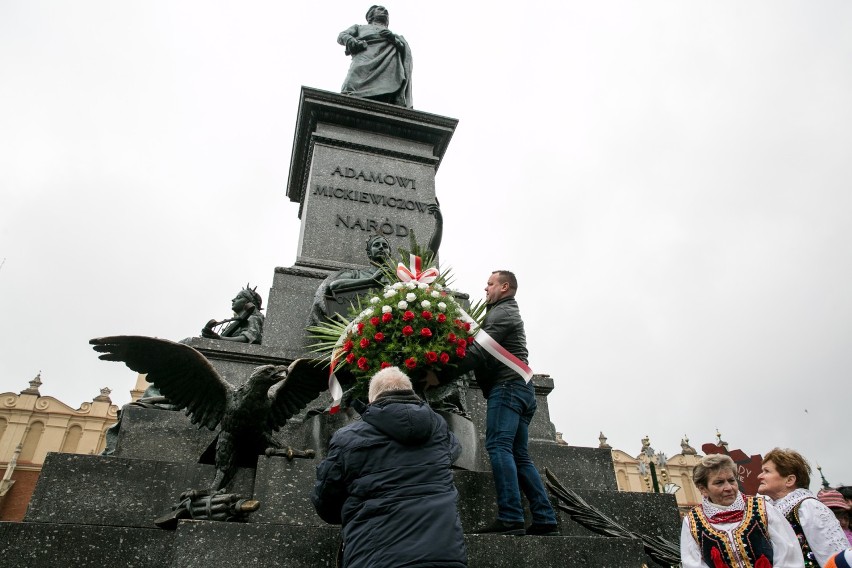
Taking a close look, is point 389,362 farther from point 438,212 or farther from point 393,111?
point 393,111

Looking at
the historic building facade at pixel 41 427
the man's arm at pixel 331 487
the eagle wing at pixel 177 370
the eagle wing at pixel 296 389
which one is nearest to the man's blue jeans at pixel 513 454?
the man's arm at pixel 331 487

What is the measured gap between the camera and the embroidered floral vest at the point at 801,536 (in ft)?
10.1

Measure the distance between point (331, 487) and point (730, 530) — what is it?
2.04 m

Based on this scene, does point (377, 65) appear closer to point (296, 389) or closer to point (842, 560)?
point (296, 389)

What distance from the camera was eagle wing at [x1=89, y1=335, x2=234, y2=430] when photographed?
445 cm

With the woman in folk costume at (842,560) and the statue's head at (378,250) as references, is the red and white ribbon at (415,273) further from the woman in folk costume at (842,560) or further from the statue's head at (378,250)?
the woman in folk costume at (842,560)

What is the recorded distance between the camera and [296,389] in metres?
4.81

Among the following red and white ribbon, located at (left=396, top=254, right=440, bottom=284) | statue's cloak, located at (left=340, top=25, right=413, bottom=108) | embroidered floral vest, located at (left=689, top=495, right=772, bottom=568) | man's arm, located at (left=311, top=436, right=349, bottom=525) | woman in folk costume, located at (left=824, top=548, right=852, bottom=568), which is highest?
statue's cloak, located at (left=340, top=25, right=413, bottom=108)

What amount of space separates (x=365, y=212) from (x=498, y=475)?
16.7 ft

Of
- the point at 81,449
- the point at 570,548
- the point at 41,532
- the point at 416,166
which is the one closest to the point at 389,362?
the point at 570,548

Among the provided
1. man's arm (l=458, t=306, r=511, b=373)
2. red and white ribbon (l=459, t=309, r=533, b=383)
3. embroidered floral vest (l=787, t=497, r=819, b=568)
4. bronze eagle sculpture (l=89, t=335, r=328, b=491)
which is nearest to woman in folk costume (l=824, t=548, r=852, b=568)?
embroidered floral vest (l=787, t=497, r=819, b=568)

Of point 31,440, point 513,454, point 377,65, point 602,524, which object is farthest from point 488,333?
point 31,440

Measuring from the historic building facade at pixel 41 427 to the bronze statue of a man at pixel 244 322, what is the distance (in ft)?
83.1

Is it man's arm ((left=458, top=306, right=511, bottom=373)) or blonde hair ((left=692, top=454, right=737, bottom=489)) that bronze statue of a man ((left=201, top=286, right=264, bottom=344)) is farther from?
blonde hair ((left=692, top=454, right=737, bottom=489))
